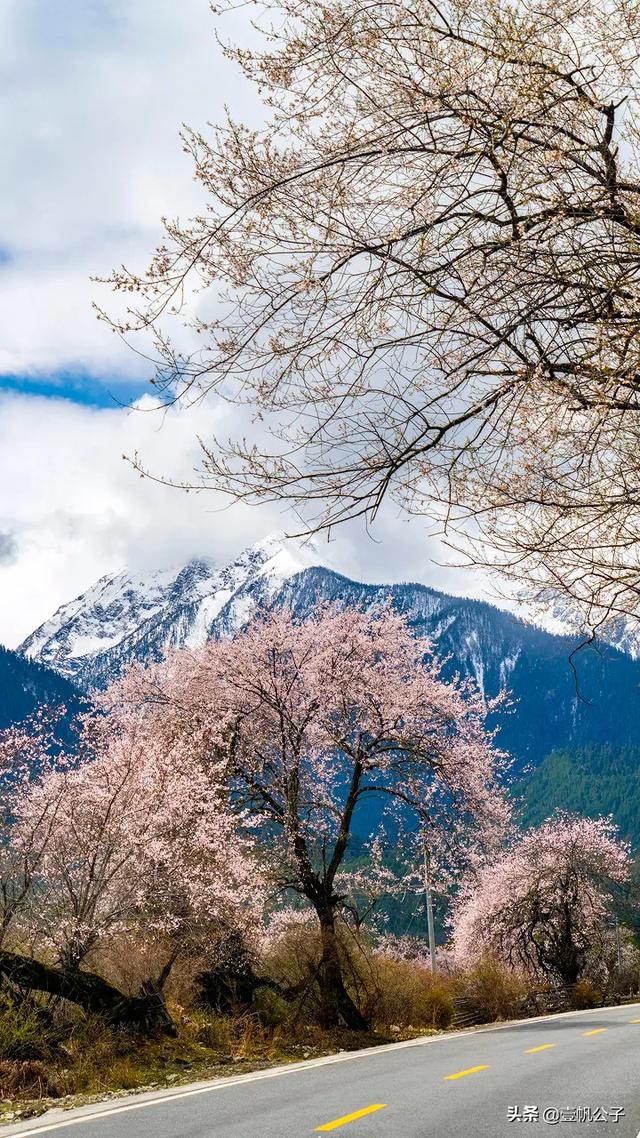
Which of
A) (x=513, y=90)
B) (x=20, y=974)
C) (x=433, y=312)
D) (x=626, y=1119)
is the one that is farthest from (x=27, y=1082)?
(x=513, y=90)

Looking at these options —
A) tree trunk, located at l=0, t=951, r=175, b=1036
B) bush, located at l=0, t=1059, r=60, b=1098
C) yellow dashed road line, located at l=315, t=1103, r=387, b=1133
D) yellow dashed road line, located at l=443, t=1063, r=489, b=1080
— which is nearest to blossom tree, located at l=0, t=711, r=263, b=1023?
tree trunk, located at l=0, t=951, r=175, b=1036

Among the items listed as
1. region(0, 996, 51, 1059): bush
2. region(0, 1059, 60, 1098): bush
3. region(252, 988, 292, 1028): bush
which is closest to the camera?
region(0, 1059, 60, 1098): bush

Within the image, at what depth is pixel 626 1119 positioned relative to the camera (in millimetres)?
8602

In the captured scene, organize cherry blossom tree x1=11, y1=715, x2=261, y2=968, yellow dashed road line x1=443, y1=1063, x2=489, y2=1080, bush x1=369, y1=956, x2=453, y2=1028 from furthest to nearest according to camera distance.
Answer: bush x1=369, y1=956, x2=453, y2=1028
cherry blossom tree x1=11, y1=715, x2=261, y2=968
yellow dashed road line x1=443, y1=1063, x2=489, y2=1080

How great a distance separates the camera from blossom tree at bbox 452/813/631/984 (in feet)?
115

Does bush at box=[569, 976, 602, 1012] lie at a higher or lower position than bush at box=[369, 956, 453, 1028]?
lower

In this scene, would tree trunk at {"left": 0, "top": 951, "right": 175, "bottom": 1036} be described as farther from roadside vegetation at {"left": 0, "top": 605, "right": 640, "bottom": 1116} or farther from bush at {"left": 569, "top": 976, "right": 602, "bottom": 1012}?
bush at {"left": 569, "top": 976, "right": 602, "bottom": 1012}

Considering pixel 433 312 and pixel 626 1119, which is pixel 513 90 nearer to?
pixel 433 312

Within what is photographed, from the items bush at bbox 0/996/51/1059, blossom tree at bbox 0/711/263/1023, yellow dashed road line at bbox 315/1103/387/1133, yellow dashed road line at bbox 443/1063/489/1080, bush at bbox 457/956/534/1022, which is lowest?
bush at bbox 457/956/534/1022

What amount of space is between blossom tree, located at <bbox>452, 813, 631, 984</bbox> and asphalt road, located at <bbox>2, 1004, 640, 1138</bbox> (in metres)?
20.8

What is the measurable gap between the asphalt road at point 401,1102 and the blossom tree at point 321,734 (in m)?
6.24

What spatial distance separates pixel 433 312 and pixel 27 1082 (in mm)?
10185

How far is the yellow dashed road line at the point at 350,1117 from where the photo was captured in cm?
823

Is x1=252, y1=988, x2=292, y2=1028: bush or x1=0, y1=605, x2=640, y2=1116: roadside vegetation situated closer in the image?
x1=0, y1=605, x2=640, y2=1116: roadside vegetation
